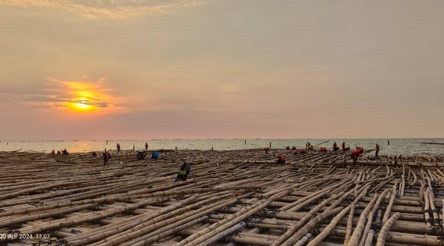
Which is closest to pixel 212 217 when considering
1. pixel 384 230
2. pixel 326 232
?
pixel 326 232

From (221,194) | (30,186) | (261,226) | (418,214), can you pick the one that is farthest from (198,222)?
(30,186)

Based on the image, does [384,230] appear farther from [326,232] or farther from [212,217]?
[212,217]

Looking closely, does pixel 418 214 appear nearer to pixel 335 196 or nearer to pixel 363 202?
pixel 363 202

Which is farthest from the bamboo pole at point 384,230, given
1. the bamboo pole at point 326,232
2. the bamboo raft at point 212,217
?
the bamboo pole at point 326,232

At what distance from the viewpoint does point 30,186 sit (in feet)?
36.1

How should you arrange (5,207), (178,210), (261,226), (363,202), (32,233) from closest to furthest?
(32,233) < (261,226) < (178,210) < (5,207) < (363,202)

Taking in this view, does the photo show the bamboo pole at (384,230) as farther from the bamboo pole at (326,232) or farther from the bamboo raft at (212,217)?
the bamboo pole at (326,232)

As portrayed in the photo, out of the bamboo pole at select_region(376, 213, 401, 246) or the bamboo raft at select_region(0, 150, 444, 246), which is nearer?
the bamboo pole at select_region(376, 213, 401, 246)

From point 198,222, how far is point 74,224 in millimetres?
2597

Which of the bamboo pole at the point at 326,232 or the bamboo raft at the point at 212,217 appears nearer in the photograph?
the bamboo pole at the point at 326,232

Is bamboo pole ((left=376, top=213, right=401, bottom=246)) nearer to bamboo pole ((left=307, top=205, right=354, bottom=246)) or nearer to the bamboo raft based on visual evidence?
the bamboo raft

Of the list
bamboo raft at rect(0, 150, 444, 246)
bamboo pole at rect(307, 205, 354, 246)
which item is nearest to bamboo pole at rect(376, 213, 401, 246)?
bamboo raft at rect(0, 150, 444, 246)

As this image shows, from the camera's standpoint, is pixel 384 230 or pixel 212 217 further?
pixel 212 217

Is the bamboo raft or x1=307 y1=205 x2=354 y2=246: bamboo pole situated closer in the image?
x1=307 y1=205 x2=354 y2=246: bamboo pole
